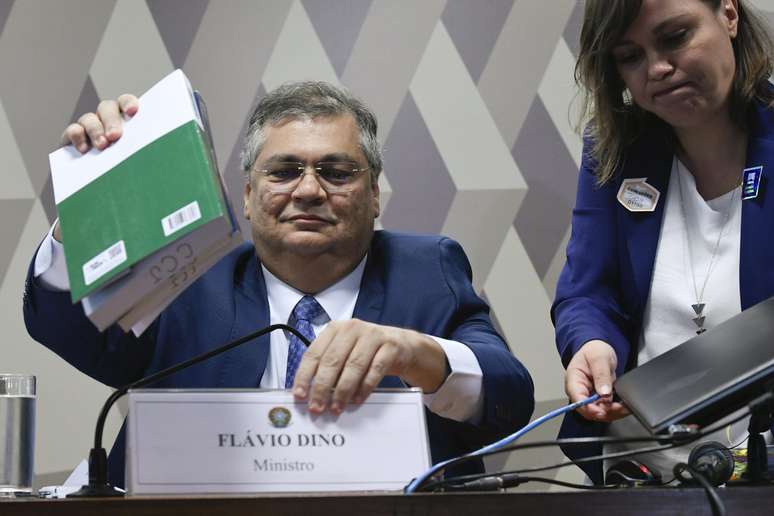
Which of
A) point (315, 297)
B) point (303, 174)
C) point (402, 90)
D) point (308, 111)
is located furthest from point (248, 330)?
point (402, 90)

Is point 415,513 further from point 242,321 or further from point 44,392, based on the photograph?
point 44,392

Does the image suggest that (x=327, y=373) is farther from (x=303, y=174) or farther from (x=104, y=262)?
(x=303, y=174)

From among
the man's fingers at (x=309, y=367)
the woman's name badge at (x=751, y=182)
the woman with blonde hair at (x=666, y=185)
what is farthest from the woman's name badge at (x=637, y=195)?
the man's fingers at (x=309, y=367)

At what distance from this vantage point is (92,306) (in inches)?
37.1

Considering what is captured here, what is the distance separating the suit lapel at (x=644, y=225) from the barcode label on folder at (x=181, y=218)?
2.98ft

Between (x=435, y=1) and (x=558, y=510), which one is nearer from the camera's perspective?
(x=558, y=510)

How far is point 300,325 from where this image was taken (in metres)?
1.64

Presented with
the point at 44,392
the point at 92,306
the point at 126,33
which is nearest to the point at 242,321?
the point at 92,306

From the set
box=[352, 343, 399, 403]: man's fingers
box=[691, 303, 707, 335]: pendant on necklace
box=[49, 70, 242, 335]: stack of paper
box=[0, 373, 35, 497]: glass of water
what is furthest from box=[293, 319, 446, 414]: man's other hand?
box=[691, 303, 707, 335]: pendant on necklace

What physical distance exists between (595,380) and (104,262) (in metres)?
0.70

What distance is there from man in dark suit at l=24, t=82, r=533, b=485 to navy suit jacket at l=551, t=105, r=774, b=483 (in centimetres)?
13

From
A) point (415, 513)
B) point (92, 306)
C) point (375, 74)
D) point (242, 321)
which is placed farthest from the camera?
point (375, 74)

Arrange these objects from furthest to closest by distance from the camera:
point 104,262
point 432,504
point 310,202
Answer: point 310,202 → point 104,262 → point 432,504

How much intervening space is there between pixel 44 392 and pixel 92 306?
5.34ft
